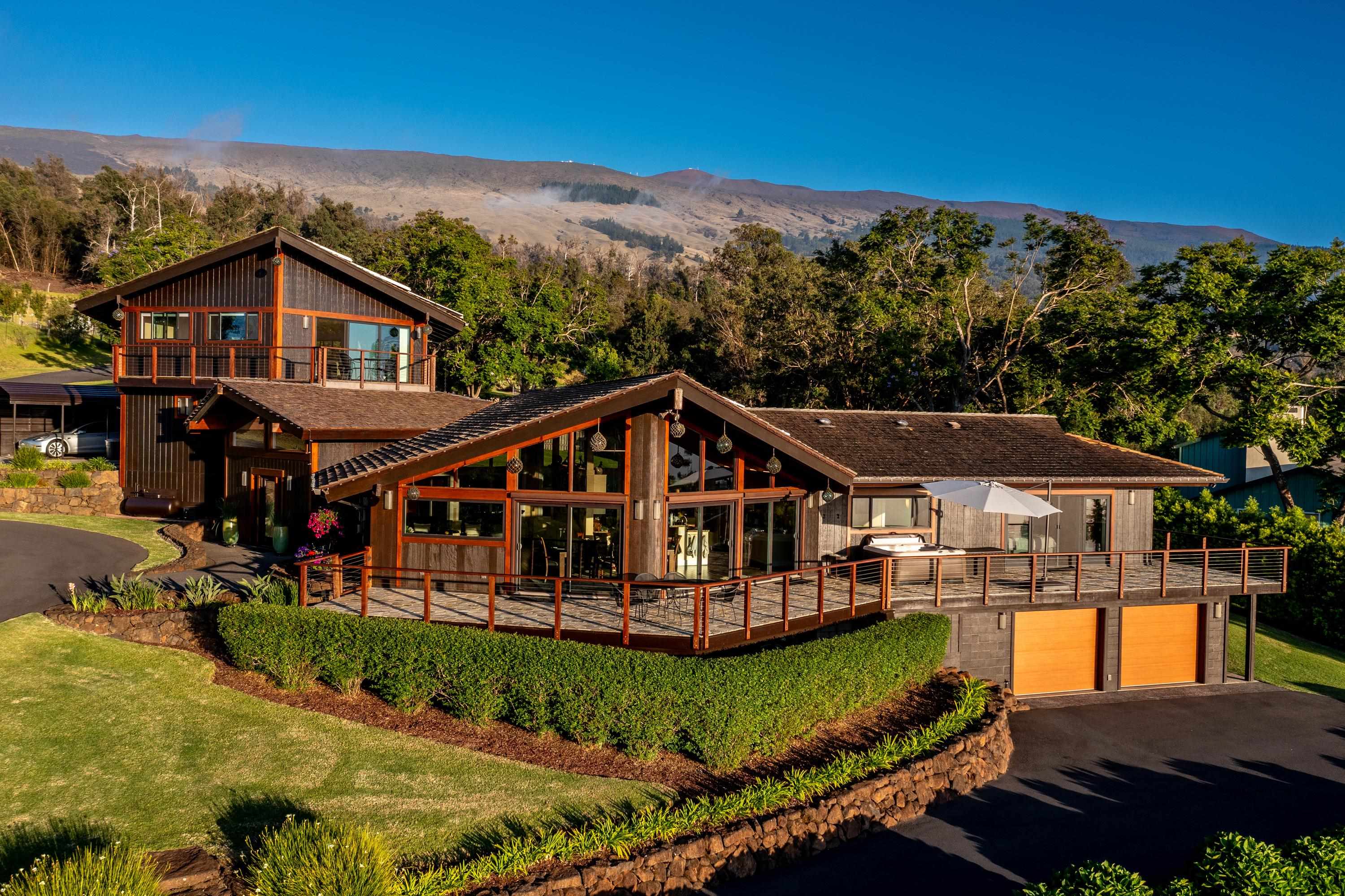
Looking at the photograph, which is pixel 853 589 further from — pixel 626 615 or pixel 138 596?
pixel 138 596

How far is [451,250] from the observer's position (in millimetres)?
40406

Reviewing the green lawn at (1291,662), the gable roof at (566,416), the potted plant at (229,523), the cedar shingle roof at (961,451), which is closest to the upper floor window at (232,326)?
the potted plant at (229,523)

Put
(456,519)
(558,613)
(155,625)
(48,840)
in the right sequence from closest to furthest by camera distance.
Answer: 1. (48,840)
2. (558,613)
3. (155,625)
4. (456,519)

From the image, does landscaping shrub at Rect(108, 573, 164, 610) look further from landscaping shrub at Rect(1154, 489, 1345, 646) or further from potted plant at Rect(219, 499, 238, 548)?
landscaping shrub at Rect(1154, 489, 1345, 646)

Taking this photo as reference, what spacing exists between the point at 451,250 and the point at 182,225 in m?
18.1

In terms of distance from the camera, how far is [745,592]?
13430 mm

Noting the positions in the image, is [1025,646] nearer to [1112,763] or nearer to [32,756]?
[1112,763]

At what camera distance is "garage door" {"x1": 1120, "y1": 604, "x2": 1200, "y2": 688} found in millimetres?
17734

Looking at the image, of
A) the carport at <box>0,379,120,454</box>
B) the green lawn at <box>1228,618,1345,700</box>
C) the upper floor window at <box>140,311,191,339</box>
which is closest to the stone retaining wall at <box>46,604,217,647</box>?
the upper floor window at <box>140,311,191,339</box>

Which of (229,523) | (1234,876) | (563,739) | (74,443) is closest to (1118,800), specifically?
(1234,876)

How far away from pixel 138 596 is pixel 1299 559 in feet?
88.7

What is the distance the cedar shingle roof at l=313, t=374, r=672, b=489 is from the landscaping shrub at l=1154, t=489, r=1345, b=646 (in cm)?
1767

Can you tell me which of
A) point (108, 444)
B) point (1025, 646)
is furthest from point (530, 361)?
point (1025, 646)

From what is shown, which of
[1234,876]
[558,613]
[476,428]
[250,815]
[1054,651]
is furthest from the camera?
[1054,651]
